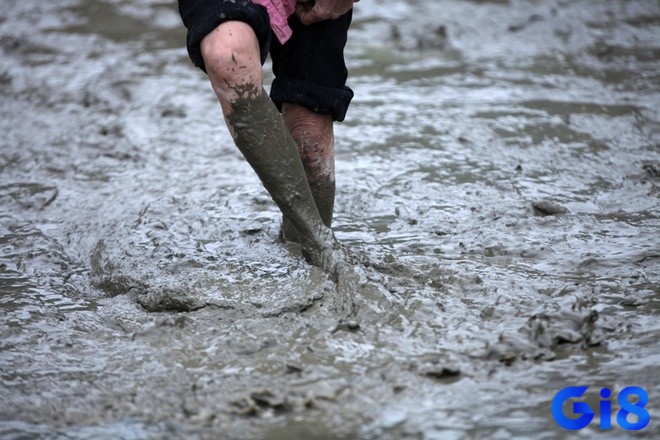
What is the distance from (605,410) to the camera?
6.02 ft

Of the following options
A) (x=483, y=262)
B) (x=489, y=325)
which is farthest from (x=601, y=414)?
(x=483, y=262)

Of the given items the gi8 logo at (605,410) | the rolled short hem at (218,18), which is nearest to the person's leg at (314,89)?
the rolled short hem at (218,18)

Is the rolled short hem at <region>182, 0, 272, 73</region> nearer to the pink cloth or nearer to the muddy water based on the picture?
the pink cloth

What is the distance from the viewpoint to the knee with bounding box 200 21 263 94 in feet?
7.36

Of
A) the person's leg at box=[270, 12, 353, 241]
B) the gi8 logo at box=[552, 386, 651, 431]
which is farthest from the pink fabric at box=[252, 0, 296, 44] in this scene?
the gi8 logo at box=[552, 386, 651, 431]

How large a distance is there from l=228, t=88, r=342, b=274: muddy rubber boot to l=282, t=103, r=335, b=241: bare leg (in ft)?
0.79

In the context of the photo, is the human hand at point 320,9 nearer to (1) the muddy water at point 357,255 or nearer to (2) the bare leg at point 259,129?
(2) the bare leg at point 259,129

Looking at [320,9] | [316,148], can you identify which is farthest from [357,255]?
[320,9]

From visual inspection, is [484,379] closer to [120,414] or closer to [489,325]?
[489,325]

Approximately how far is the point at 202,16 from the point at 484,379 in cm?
114

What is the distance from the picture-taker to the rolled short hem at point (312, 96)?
2604 mm

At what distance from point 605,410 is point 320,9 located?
132 cm

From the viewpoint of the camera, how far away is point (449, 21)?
19.4ft

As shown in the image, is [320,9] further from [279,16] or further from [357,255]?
[357,255]
